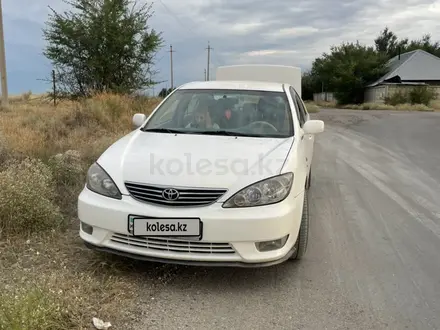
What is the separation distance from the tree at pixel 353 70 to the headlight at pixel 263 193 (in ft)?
163

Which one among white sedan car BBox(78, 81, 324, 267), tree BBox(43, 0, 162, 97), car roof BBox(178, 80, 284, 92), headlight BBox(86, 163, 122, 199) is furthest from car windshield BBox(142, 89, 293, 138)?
tree BBox(43, 0, 162, 97)

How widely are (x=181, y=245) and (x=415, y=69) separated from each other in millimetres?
53316

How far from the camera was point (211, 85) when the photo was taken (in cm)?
506

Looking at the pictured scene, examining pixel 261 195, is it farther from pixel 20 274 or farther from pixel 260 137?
pixel 20 274

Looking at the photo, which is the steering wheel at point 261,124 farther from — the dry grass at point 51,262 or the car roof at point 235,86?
the dry grass at point 51,262

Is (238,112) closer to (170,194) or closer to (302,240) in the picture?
(302,240)

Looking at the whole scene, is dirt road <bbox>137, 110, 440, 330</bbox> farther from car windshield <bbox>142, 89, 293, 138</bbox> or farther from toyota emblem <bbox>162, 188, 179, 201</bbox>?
car windshield <bbox>142, 89, 293, 138</bbox>

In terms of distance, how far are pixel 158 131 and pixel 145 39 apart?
15.2 meters

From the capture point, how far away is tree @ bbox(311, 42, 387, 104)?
50.3m

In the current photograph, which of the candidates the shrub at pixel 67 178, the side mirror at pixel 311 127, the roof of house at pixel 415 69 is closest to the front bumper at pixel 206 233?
the side mirror at pixel 311 127

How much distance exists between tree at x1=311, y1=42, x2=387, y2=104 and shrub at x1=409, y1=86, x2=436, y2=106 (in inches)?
330

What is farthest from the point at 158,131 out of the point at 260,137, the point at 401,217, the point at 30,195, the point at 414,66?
the point at 414,66

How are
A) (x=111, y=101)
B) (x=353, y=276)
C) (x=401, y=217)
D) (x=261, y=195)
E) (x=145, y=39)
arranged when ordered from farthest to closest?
(x=145, y=39) < (x=111, y=101) < (x=401, y=217) < (x=353, y=276) < (x=261, y=195)

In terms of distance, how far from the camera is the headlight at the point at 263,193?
3.06 m
